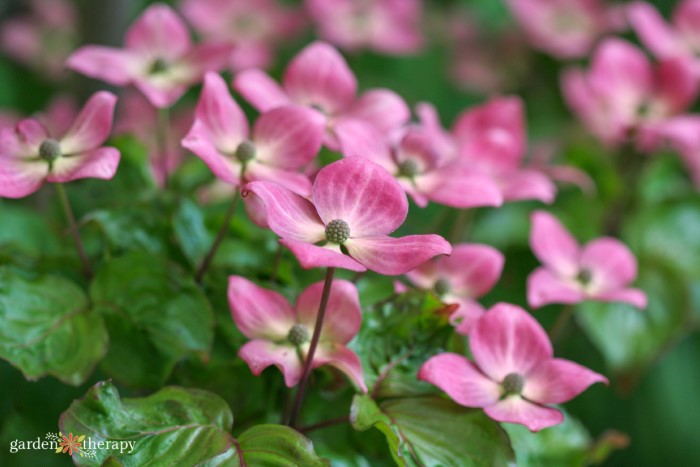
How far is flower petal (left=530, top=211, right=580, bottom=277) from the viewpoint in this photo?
62 cm

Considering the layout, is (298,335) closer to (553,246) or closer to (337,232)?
(337,232)

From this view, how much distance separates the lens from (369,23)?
109 cm

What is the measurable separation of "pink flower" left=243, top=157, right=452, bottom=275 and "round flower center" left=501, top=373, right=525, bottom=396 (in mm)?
119

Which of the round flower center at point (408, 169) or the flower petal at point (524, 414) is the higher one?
the round flower center at point (408, 169)

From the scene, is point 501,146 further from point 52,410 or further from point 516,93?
point 516,93

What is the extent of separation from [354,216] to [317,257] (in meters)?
0.07

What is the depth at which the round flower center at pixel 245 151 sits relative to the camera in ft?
1.70

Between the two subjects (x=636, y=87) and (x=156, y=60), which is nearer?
(x=156, y=60)

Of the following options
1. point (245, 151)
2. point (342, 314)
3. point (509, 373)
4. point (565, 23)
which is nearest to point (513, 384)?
point (509, 373)

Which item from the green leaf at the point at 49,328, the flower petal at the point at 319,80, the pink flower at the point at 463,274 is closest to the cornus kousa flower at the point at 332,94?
the flower petal at the point at 319,80

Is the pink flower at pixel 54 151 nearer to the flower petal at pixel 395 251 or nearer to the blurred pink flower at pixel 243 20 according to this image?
the flower petal at pixel 395 251

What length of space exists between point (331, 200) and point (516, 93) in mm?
838

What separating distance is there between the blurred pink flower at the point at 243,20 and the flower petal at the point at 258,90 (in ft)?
1.72

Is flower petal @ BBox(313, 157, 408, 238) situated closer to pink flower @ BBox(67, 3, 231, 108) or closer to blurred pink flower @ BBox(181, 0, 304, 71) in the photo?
pink flower @ BBox(67, 3, 231, 108)
